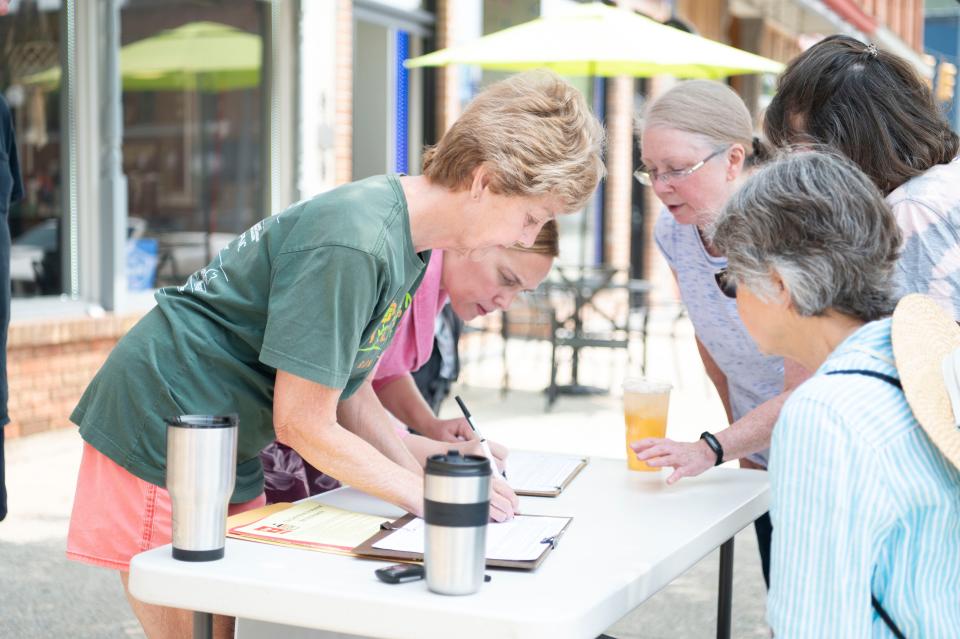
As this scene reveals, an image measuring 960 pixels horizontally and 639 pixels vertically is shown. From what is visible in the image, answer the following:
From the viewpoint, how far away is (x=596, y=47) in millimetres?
7852

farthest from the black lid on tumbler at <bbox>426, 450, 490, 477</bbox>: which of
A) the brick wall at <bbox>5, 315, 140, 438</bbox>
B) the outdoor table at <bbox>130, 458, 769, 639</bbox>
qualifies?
the brick wall at <bbox>5, 315, 140, 438</bbox>

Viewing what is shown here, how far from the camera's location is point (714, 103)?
9.54ft

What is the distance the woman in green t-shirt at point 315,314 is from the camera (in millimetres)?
1891

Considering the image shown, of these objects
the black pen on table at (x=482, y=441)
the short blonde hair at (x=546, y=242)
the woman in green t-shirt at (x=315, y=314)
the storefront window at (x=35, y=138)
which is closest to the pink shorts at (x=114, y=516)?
the woman in green t-shirt at (x=315, y=314)

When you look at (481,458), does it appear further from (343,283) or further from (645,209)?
(645,209)

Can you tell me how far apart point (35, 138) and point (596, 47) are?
11.4 ft

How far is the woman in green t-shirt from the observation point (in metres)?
1.89

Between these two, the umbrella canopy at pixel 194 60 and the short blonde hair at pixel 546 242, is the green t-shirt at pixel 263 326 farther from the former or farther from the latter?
the umbrella canopy at pixel 194 60

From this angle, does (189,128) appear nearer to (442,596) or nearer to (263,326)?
(263,326)

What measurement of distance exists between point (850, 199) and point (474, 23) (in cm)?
943

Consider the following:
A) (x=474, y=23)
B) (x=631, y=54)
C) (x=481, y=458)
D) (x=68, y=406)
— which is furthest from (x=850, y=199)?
(x=474, y=23)

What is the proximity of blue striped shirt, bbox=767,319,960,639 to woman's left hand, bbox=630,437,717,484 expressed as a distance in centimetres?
92

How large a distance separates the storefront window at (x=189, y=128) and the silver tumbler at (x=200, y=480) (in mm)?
5861

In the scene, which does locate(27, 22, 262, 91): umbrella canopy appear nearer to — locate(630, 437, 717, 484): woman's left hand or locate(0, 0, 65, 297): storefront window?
locate(0, 0, 65, 297): storefront window
